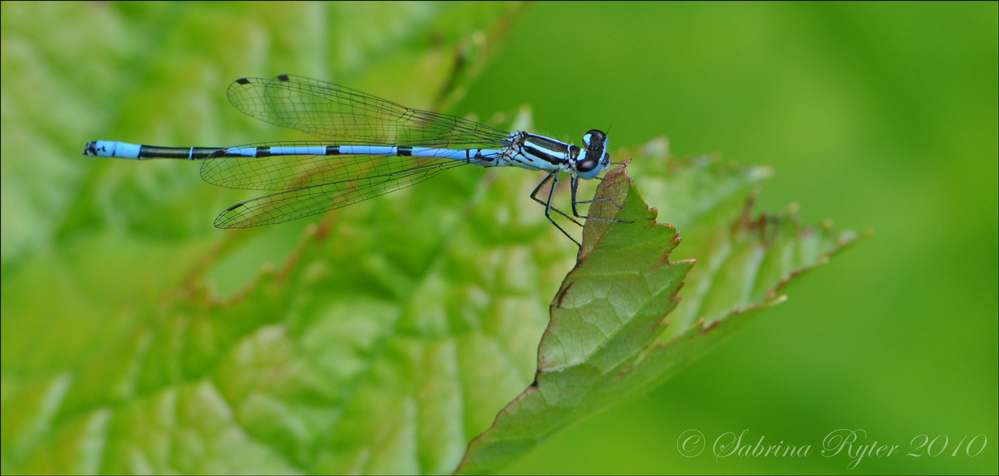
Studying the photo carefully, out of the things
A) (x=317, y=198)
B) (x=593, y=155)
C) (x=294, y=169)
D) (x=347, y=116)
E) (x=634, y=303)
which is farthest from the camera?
(x=347, y=116)

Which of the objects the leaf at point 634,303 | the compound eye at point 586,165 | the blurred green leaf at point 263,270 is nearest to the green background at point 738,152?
the blurred green leaf at point 263,270

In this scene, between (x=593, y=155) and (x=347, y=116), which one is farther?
(x=347, y=116)

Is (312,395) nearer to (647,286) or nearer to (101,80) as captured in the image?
(647,286)

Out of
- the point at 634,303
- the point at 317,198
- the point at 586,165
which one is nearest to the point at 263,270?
the point at 317,198

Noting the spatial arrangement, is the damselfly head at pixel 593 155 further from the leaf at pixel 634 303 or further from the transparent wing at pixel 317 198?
the leaf at pixel 634 303

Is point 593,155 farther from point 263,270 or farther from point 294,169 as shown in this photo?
point 263,270

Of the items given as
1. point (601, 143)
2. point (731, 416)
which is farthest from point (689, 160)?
point (731, 416)

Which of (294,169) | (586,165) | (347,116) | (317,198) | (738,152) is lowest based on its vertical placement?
(738,152)

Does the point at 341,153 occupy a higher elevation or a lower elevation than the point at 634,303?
higher

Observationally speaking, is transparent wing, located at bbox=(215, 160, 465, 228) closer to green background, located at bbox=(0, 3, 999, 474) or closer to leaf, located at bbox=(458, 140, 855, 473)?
green background, located at bbox=(0, 3, 999, 474)
